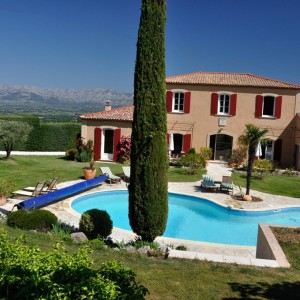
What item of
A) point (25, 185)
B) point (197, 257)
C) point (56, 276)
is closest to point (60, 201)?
point (25, 185)

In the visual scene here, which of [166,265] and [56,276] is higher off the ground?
[56,276]

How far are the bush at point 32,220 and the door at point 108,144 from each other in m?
16.8

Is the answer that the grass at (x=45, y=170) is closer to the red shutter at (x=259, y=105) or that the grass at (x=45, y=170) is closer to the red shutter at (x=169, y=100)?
the red shutter at (x=169, y=100)

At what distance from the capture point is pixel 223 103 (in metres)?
27.6

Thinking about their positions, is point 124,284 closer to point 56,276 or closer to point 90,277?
point 90,277

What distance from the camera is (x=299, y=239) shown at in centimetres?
1033

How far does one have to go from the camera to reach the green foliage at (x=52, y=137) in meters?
31.2

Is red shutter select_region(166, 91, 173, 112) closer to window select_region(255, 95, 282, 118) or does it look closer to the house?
the house

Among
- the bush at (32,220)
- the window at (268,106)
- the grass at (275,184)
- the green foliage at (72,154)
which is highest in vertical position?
the window at (268,106)

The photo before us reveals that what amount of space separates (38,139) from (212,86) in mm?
14848

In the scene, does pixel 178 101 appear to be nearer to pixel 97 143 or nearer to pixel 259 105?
pixel 259 105

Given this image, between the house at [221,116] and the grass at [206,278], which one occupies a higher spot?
the house at [221,116]

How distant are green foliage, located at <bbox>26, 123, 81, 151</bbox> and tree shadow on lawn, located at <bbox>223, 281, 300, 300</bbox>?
26680 mm

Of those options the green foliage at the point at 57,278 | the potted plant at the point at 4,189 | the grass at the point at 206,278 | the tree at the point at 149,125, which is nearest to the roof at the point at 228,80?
the potted plant at the point at 4,189
